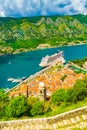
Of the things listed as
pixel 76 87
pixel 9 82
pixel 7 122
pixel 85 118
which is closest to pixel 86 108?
pixel 85 118

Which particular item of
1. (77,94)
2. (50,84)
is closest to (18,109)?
(77,94)

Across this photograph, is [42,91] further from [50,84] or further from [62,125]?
[50,84]

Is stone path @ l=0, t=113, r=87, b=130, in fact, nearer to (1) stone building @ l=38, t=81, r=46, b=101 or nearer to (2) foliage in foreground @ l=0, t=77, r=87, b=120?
(2) foliage in foreground @ l=0, t=77, r=87, b=120

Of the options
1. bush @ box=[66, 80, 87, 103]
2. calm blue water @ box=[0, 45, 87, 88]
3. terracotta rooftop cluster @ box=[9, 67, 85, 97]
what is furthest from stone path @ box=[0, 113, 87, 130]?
calm blue water @ box=[0, 45, 87, 88]

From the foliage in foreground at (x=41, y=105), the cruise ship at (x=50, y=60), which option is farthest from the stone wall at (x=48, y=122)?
the cruise ship at (x=50, y=60)

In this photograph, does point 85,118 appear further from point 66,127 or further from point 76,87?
point 76,87

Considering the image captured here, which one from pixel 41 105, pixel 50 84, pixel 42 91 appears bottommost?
pixel 50 84

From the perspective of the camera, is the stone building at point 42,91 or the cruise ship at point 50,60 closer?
the stone building at point 42,91

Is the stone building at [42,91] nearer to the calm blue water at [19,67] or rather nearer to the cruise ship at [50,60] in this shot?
the calm blue water at [19,67]

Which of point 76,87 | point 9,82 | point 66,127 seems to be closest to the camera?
point 66,127
